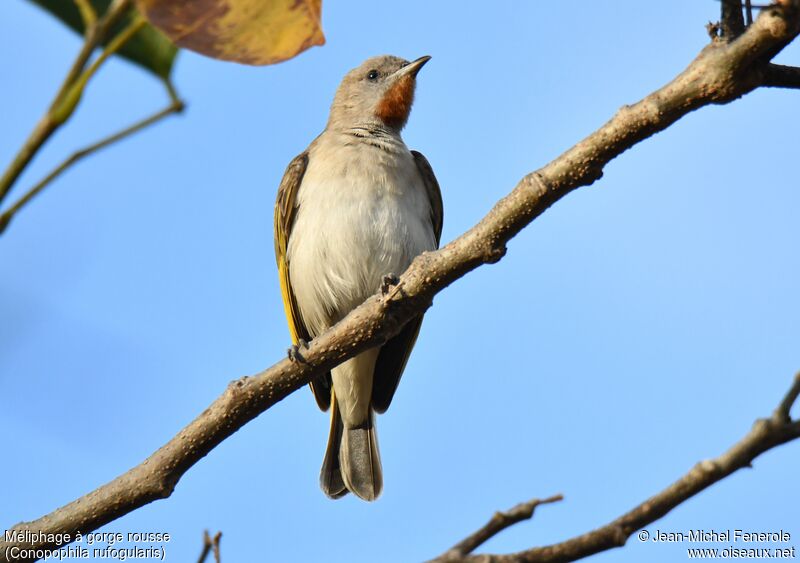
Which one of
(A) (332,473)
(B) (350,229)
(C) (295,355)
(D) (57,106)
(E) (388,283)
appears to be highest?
(B) (350,229)

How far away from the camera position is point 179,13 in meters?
1.12

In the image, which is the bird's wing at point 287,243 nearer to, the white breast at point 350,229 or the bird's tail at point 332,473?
the white breast at point 350,229

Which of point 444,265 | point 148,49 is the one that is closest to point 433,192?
point 444,265

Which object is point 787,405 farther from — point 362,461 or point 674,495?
point 362,461

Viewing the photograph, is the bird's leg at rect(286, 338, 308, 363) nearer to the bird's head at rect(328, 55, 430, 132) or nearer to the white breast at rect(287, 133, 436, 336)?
the white breast at rect(287, 133, 436, 336)

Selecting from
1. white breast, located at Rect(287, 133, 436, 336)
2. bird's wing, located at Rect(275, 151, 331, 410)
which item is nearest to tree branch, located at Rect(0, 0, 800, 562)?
white breast, located at Rect(287, 133, 436, 336)

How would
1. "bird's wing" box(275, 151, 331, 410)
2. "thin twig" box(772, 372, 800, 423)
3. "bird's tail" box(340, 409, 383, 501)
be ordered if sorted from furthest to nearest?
1. "bird's tail" box(340, 409, 383, 501)
2. "bird's wing" box(275, 151, 331, 410)
3. "thin twig" box(772, 372, 800, 423)

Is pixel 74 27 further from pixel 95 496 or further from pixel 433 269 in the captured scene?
pixel 95 496

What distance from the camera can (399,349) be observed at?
748 centimetres

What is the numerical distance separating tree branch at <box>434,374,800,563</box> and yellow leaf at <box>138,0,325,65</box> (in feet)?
3.98

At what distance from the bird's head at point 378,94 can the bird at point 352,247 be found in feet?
0.29

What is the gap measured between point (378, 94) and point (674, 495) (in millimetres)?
7207

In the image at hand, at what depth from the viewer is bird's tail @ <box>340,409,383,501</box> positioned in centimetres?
779

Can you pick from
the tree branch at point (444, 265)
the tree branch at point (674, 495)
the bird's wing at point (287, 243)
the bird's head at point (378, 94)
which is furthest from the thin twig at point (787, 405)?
the bird's head at point (378, 94)
